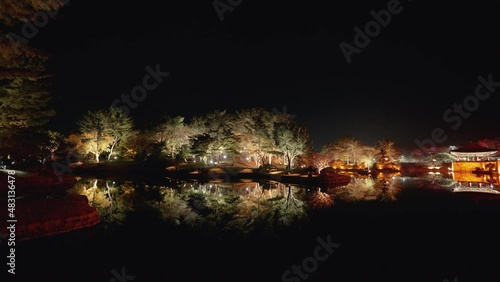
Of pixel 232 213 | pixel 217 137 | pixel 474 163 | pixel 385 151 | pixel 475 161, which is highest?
pixel 217 137

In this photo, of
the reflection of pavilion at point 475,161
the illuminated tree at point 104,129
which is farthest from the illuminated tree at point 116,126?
the reflection of pavilion at point 475,161

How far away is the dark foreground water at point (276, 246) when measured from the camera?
6328 mm

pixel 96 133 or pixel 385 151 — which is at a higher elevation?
pixel 96 133

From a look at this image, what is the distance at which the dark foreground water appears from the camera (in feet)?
20.8

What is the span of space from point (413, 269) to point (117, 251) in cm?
742

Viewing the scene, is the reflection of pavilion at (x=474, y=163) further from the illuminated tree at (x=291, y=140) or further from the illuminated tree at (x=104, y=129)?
the illuminated tree at (x=104, y=129)

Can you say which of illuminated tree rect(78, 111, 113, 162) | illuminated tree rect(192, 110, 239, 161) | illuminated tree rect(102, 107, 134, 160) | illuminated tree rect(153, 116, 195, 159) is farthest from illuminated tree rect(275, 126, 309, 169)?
illuminated tree rect(78, 111, 113, 162)

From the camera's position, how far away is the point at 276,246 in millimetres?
8219

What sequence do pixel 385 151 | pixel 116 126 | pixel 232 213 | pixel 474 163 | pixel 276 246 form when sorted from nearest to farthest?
pixel 276 246
pixel 232 213
pixel 474 163
pixel 116 126
pixel 385 151

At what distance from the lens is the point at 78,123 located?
1956 inches

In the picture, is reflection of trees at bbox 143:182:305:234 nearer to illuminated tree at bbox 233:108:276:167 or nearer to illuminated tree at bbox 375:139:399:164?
illuminated tree at bbox 233:108:276:167

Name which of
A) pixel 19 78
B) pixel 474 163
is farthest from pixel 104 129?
pixel 474 163

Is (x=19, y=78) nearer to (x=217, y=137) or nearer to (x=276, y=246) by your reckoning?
(x=276, y=246)

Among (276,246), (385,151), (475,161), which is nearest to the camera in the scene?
(276,246)
